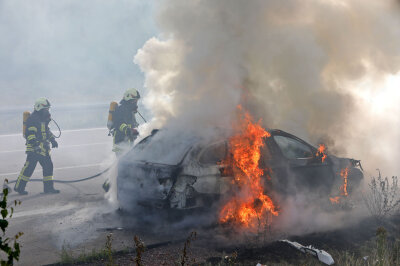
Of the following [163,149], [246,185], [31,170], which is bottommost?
[246,185]

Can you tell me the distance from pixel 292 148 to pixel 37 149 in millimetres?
5675

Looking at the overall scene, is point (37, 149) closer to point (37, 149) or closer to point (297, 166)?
point (37, 149)

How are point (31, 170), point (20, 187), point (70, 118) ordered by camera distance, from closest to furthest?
point (20, 187), point (31, 170), point (70, 118)

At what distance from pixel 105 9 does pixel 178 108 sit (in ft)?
194

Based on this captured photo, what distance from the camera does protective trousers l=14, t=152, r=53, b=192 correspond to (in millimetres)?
9742

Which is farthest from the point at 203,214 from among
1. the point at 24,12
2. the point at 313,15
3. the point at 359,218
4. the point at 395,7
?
the point at 24,12

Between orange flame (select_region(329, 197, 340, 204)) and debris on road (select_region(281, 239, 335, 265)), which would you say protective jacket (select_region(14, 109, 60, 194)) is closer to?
orange flame (select_region(329, 197, 340, 204))

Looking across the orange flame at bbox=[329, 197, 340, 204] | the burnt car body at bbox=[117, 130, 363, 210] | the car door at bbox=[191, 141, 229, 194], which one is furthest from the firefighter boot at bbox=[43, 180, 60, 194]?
the orange flame at bbox=[329, 197, 340, 204]

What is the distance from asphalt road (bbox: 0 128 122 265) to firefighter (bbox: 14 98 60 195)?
28cm

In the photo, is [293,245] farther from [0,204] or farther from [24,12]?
[24,12]

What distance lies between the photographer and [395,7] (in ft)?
33.1

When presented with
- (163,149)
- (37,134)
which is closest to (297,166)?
(163,149)

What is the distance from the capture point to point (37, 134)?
10.1 metres

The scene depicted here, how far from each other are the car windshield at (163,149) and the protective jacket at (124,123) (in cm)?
262
